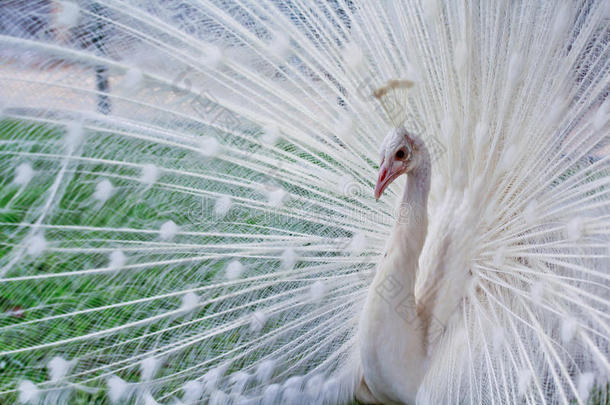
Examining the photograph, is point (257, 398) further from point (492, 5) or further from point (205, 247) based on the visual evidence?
point (492, 5)

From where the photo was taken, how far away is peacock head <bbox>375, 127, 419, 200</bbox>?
151 centimetres

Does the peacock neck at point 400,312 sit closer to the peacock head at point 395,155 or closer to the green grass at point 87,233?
the peacock head at point 395,155

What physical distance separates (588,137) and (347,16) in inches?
31.6

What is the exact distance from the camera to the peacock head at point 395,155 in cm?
151

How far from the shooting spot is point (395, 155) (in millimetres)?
1513

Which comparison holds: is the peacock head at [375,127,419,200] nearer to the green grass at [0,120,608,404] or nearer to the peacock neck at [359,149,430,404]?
the peacock neck at [359,149,430,404]

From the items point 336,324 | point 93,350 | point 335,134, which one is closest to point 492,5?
point 335,134

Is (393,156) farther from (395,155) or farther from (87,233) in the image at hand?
(87,233)

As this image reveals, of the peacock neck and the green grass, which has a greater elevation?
the green grass

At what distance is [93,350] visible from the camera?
173cm

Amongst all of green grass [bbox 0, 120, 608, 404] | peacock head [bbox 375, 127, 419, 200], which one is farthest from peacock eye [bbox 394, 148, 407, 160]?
green grass [bbox 0, 120, 608, 404]

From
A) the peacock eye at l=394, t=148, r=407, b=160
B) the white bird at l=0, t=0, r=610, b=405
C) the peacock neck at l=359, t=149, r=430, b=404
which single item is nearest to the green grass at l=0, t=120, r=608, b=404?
the white bird at l=0, t=0, r=610, b=405

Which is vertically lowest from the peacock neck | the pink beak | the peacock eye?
the peacock neck

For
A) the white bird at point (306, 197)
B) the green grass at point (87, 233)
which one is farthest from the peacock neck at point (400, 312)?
the green grass at point (87, 233)
